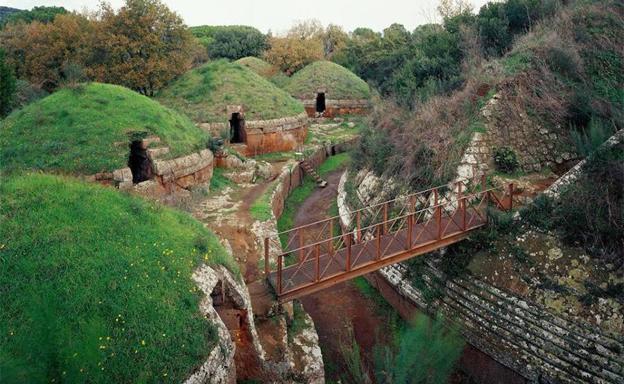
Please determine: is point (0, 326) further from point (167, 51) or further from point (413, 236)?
point (167, 51)

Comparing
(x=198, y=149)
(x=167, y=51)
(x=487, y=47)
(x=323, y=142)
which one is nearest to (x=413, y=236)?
(x=198, y=149)

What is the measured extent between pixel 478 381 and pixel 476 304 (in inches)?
65.8

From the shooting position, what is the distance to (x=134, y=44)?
992 inches

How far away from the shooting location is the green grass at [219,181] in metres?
18.2

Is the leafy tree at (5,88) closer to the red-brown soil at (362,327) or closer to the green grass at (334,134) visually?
the green grass at (334,134)

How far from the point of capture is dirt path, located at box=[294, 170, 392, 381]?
11.6m

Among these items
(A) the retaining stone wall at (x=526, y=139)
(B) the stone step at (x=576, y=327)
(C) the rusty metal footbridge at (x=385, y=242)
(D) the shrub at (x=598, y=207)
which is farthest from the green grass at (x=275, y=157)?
(D) the shrub at (x=598, y=207)

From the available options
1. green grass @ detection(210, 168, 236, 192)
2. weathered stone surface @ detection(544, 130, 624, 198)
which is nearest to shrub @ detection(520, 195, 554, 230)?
weathered stone surface @ detection(544, 130, 624, 198)

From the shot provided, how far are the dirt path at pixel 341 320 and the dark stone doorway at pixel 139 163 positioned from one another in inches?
279

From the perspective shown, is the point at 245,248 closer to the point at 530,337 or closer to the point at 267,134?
the point at 530,337

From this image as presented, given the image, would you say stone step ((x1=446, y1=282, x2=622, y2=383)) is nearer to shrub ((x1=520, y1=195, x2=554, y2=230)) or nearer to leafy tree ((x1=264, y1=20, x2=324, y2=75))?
shrub ((x1=520, y1=195, x2=554, y2=230))

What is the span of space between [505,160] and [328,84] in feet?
76.0

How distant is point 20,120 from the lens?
16609 millimetres

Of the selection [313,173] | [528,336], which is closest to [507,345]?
[528,336]
